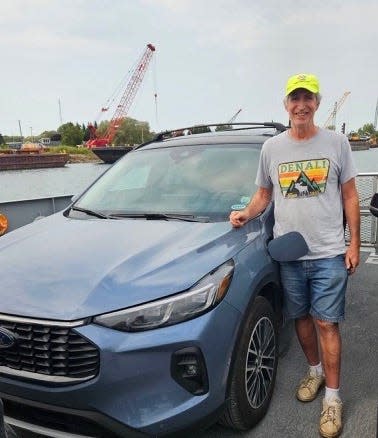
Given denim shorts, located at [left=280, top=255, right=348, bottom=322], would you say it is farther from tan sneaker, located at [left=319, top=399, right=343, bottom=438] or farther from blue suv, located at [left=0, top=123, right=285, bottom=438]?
tan sneaker, located at [left=319, top=399, right=343, bottom=438]

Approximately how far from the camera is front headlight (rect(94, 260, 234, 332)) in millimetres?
1956

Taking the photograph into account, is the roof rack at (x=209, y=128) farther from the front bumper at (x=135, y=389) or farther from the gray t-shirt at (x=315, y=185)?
the front bumper at (x=135, y=389)

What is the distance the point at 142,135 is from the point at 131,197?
79.1m

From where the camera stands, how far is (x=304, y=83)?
2455mm

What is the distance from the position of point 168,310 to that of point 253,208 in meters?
1.03

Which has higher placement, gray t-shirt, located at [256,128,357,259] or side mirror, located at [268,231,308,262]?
gray t-shirt, located at [256,128,357,259]

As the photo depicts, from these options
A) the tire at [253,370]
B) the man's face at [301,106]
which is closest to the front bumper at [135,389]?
the tire at [253,370]

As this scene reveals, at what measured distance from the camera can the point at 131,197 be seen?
3334 millimetres

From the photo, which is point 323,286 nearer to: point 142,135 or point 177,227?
point 177,227

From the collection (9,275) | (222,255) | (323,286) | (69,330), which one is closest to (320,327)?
(323,286)

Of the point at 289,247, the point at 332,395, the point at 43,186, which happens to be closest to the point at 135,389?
the point at 289,247

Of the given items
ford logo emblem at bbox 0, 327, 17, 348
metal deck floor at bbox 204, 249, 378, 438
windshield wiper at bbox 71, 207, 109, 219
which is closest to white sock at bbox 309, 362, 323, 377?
metal deck floor at bbox 204, 249, 378, 438

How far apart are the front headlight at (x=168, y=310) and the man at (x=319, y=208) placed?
0.68 metres

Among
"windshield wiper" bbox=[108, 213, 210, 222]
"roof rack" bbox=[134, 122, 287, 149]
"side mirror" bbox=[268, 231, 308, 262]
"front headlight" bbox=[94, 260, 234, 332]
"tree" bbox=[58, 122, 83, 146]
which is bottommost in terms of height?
"front headlight" bbox=[94, 260, 234, 332]
